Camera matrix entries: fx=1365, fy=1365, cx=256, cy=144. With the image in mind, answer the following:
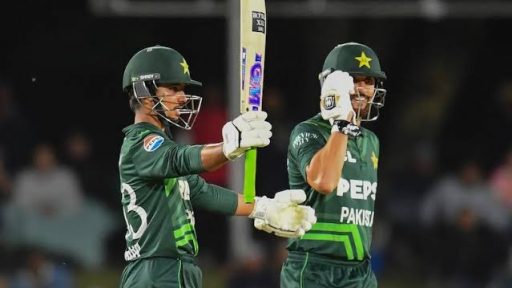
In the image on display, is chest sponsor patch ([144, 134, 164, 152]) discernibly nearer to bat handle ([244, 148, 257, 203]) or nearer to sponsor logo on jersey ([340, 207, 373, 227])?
bat handle ([244, 148, 257, 203])

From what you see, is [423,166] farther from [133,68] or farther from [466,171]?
[133,68]

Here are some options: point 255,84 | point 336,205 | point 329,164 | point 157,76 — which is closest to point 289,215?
point 329,164

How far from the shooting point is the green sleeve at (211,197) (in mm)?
7156

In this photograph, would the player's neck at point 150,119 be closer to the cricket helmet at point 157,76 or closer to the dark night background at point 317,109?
the cricket helmet at point 157,76

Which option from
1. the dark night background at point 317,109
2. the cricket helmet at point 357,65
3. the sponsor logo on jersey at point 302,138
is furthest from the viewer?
the dark night background at point 317,109

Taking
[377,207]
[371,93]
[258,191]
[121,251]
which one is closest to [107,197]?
[121,251]

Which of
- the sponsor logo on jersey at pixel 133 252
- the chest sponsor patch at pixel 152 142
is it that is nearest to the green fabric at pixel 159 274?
the sponsor logo on jersey at pixel 133 252

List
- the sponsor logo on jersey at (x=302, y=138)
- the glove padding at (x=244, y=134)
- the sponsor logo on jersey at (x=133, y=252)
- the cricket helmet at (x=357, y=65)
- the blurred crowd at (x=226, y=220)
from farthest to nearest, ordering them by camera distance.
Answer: the blurred crowd at (x=226, y=220), the cricket helmet at (x=357, y=65), the sponsor logo on jersey at (x=302, y=138), the sponsor logo on jersey at (x=133, y=252), the glove padding at (x=244, y=134)

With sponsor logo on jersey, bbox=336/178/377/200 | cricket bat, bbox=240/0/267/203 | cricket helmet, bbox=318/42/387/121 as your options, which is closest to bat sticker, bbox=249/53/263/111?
cricket bat, bbox=240/0/267/203

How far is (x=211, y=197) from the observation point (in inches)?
285

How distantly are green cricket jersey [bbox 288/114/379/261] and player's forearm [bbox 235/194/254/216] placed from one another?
325 mm

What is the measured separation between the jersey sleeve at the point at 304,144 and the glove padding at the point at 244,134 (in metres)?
0.62

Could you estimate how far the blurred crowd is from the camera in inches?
490

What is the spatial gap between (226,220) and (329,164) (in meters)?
6.64
